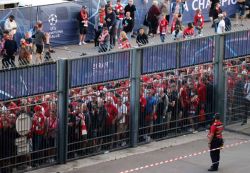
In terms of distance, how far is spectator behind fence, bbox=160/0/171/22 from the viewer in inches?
1603

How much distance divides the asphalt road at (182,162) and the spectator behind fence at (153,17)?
12.4 metres

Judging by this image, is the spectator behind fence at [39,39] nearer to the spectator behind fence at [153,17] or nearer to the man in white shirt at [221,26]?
the spectator behind fence at [153,17]

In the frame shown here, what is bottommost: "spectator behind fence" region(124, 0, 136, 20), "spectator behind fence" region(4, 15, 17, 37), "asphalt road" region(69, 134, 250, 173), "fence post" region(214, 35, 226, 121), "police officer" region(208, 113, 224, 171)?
"asphalt road" region(69, 134, 250, 173)

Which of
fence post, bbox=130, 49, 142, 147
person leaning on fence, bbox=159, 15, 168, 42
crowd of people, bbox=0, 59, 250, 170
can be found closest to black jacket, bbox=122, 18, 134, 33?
person leaning on fence, bbox=159, 15, 168, 42

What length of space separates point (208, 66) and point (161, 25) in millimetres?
9836

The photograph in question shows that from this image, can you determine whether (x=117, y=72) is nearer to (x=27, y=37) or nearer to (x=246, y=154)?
(x=246, y=154)

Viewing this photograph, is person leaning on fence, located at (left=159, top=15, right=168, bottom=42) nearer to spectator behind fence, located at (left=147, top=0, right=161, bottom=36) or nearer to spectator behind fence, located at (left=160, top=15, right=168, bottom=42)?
spectator behind fence, located at (left=160, top=15, right=168, bottom=42)

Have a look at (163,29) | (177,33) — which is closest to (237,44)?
(177,33)

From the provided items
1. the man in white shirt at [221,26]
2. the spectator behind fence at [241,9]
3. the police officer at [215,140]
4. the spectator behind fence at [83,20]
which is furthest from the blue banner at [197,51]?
the spectator behind fence at [241,9]

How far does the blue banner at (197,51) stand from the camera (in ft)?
94.2

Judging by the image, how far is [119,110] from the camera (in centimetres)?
2738

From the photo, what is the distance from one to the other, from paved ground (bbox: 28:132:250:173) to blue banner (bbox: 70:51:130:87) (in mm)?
2088

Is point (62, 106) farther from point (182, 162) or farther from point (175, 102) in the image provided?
point (175, 102)

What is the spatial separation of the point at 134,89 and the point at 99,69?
1.40 m
